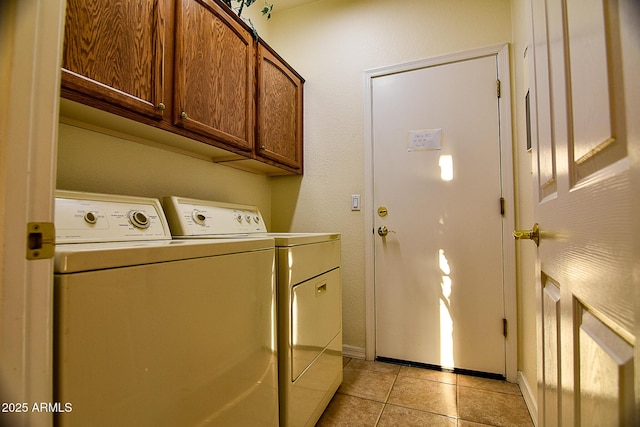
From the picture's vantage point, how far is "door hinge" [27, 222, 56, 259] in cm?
41

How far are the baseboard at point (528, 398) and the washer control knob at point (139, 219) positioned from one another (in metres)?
1.97

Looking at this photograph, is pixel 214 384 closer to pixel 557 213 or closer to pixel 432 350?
pixel 557 213

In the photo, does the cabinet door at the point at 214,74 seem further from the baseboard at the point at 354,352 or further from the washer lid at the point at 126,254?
the baseboard at the point at 354,352

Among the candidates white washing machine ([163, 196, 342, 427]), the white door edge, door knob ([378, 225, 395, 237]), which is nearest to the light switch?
door knob ([378, 225, 395, 237])

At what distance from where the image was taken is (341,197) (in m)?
2.16

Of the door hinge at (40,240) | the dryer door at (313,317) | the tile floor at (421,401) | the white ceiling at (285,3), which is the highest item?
the white ceiling at (285,3)

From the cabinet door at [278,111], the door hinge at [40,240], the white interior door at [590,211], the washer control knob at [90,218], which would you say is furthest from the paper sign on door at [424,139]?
the door hinge at [40,240]

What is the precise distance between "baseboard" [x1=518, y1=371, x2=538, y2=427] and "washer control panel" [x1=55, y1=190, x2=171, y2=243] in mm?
1913

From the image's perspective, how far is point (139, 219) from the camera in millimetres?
1174

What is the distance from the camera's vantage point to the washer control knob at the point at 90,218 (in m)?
1.00

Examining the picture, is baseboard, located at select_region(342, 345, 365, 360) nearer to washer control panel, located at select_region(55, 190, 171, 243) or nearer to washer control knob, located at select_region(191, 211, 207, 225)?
washer control knob, located at select_region(191, 211, 207, 225)

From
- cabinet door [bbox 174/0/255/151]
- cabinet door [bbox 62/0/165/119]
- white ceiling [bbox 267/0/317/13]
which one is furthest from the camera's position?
white ceiling [bbox 267/0/317/13]

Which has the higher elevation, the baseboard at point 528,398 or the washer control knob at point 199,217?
the washer control knob at point 199,217

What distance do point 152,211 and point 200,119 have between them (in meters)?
0.47
